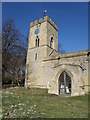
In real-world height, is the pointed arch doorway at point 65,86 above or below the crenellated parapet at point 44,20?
below

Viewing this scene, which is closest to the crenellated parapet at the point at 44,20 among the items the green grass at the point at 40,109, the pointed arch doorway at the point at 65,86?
the pointed arch doorway at the point at 65,86

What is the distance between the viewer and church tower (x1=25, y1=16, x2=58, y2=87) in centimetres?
1816

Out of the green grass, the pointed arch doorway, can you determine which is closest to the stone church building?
the pointed arch doorway

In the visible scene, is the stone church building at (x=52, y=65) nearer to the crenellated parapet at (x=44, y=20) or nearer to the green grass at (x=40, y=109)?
the crenellated parapet at (x=44, y=20)

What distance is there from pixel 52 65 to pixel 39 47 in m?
4.71

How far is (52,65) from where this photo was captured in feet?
53.2

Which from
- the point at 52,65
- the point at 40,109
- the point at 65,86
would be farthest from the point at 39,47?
the point at 40,109

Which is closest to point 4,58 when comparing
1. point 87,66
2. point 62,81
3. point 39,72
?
point 39,72

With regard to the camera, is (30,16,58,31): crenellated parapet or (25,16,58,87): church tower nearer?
(25,16,58,87): church tower

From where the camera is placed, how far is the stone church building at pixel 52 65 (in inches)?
500

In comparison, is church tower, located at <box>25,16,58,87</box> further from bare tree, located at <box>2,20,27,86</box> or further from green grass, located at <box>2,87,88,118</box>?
green grass, located at <box>2,87,88,118</box>

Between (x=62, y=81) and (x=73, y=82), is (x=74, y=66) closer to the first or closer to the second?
(x=73, y=82)

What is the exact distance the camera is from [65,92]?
13578 mm

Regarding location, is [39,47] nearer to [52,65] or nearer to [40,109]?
[52,65]
